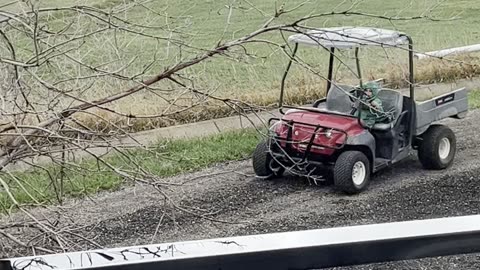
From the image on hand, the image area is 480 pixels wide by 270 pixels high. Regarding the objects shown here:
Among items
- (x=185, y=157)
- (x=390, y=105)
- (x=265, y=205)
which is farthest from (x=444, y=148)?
(x=185, y=157)

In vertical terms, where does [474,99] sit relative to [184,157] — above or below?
below

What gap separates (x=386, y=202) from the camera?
5824mm

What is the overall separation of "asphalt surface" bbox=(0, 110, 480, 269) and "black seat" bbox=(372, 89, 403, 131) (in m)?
0.47

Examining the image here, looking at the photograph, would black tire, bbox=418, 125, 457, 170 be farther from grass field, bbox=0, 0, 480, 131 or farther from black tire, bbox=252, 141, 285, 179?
black tire, bbox=252, 141, 285, 179

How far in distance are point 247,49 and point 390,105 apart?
323cm

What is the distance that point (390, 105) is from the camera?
21.1ft

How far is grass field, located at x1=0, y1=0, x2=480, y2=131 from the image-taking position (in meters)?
3.37

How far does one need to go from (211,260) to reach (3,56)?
2.15 m

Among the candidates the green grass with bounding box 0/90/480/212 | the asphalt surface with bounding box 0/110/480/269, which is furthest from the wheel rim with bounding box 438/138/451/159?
the green grass with bounding box 0/90/480/212

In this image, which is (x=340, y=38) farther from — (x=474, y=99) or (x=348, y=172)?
(x=474, y=99)

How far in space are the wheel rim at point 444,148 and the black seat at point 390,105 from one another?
0.54 meters

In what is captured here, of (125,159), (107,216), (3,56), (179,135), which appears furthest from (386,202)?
(3,56)

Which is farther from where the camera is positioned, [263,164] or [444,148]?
[444,148]

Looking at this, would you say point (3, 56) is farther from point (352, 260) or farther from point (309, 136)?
point (309, 136)
